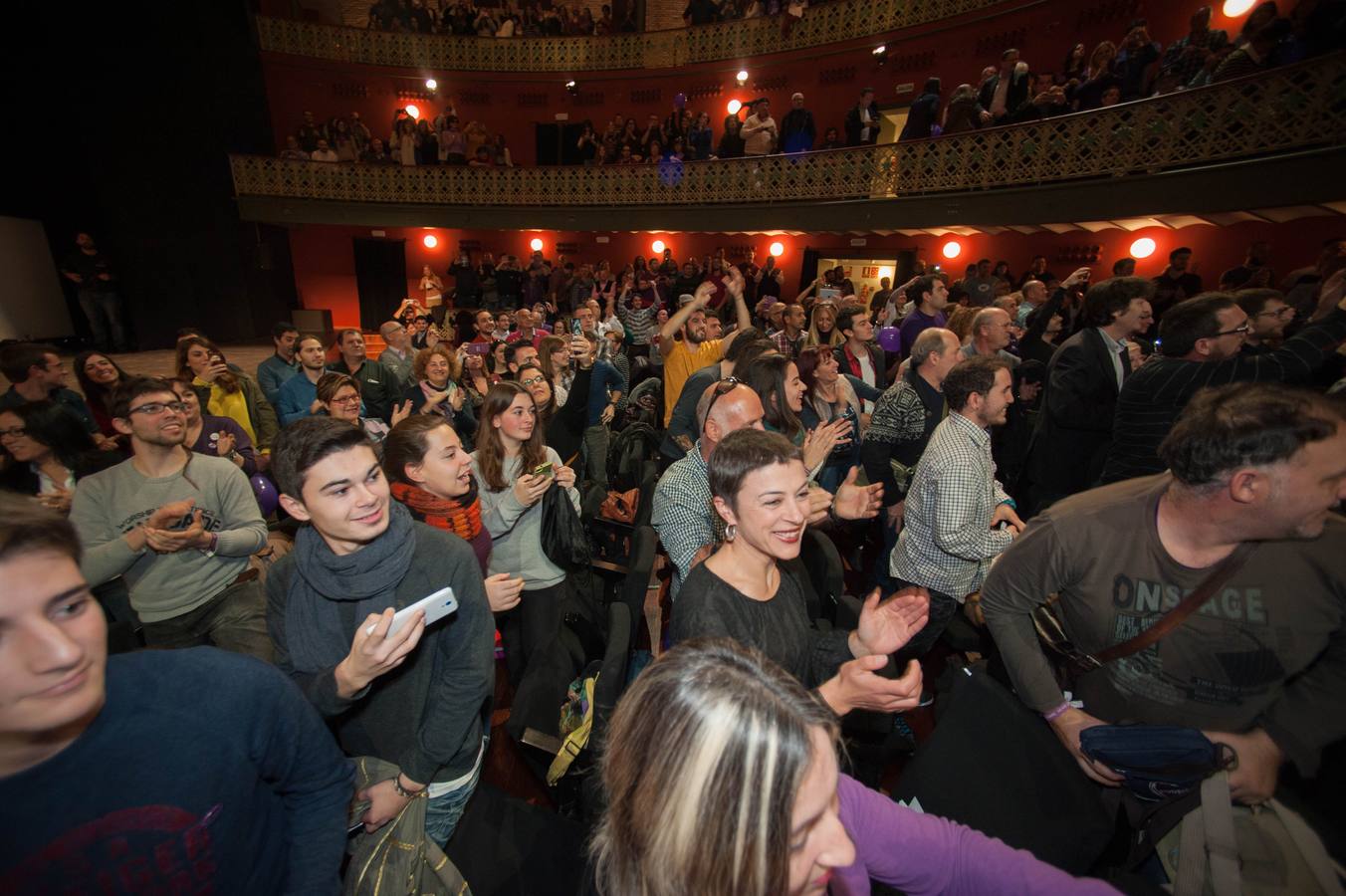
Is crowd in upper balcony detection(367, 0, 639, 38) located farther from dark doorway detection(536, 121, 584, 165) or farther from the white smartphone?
the white smartphone

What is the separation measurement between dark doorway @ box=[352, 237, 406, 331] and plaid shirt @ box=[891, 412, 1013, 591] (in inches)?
→ 672

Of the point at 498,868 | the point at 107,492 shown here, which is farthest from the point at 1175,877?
the point at 107,492

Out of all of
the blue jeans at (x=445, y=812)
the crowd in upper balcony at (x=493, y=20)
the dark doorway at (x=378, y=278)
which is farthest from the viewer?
the dark doorway at (x=378, y=278)

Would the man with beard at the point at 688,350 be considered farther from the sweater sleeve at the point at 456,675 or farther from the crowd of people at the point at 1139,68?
the crowd of people at the point at 1139,68

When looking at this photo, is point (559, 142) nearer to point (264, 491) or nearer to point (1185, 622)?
point (264, 491)

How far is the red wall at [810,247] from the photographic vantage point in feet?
25.8

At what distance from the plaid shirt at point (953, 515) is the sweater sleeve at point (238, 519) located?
3.20m

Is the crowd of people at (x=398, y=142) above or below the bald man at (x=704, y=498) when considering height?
above

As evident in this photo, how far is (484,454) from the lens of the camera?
9.18ft

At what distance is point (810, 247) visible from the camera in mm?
13781

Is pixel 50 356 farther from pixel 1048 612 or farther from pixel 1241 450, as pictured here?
pixel 1241 450

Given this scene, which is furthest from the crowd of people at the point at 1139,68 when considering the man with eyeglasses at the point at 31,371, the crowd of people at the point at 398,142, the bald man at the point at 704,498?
the man with eyeglasses at the point at 31,371

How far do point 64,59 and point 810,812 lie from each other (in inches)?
682

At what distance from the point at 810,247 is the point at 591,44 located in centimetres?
910
